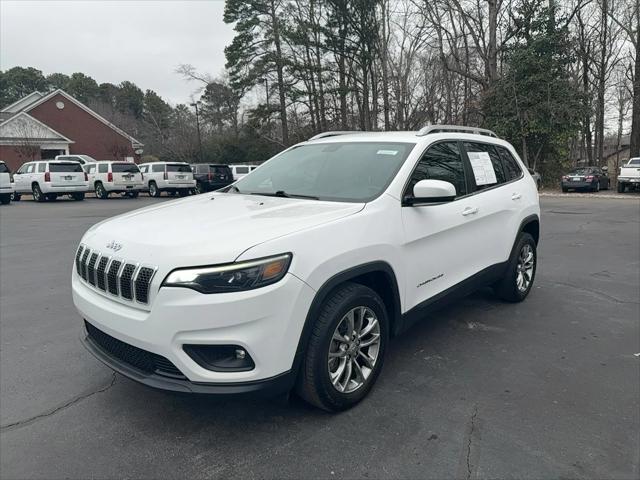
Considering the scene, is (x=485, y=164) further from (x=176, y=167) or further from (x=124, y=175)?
(x=124, y=175)

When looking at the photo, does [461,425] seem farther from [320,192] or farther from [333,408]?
[320,192]

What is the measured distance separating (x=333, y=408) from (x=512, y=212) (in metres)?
2.94

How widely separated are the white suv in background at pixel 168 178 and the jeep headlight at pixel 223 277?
73.7 feet

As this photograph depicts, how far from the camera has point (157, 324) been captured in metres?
2.40

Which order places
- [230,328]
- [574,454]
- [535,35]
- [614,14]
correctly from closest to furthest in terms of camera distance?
1. [230,328]
2. [574,454]
3. [535,35]
4. [614,14]

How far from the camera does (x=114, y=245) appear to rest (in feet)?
9.00

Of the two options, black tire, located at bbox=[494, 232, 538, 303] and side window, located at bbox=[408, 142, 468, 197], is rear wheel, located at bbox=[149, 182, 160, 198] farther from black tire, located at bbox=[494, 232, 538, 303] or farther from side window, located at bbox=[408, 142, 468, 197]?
side window, located at bbox=[408, 142, 468, 197]

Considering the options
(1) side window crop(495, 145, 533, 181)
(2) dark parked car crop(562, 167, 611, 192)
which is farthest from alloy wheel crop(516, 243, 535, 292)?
(2) dark parked car crop(562, 167, 611, 192)

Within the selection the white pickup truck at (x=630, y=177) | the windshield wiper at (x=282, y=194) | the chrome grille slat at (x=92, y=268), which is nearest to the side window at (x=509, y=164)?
the windshield wiper at (x=282, y=194)

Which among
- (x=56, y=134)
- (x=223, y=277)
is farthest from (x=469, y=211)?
(x=56, y=134)

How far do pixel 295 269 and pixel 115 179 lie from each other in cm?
2287

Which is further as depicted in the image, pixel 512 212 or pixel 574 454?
pixel 512 212

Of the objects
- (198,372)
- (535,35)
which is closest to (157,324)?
(198,372)

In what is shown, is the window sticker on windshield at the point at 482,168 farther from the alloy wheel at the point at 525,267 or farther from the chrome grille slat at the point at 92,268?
the chrome grille slat at the point at 92,268
